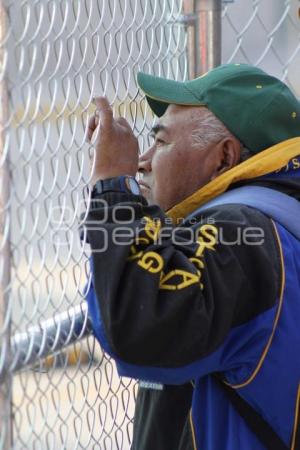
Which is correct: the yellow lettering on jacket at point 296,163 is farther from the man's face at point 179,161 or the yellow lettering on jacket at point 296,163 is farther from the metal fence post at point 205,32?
the metal fence post at point 205,32

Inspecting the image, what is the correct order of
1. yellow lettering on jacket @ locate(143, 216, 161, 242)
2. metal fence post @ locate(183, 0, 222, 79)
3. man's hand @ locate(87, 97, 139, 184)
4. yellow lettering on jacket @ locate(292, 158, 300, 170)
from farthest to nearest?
metal fence post @ locate(183, 0, 222, 79) < yellow lettering on jacket @ locate(292, 158, 300, 170) < man's hand @ locate(87, 97, 139, 184) < yellow lettering on jacket @ locate(143, 216, 161, 242)

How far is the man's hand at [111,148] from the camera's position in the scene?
6.43ft

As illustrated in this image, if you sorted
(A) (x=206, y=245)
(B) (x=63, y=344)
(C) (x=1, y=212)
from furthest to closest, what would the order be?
(B) (x=63, y=344), (A) (x=206, y=245), (C) (x=1, y=212)

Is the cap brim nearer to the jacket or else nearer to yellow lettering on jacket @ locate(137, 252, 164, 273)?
the jacket

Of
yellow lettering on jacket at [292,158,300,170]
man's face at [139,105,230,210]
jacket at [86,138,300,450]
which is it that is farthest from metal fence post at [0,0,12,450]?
yellow lettering on jacket at [292,158,300,170]

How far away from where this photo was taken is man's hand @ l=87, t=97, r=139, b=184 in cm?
196

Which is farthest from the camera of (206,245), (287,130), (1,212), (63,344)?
(287,130)

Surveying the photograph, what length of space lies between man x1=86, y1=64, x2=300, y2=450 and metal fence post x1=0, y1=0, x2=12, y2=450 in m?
0.17

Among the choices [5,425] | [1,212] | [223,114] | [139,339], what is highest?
[223,114]

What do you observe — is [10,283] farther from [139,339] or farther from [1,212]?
[139,339]

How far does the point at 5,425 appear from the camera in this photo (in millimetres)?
1738

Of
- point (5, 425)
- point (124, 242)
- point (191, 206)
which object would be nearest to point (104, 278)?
point (124, 242)

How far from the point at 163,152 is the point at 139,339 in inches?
24.9

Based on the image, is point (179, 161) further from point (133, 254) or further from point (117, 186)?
point (133, 254)
